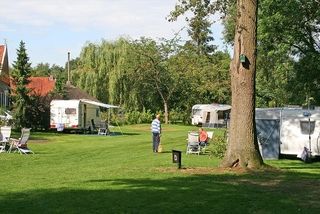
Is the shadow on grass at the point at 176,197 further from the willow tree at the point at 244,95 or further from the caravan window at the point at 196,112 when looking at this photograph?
the caravan window at the point at 196,112

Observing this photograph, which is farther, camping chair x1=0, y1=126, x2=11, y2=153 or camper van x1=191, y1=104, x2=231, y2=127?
camper van x1=191, y1=104, x2=231, y2=127

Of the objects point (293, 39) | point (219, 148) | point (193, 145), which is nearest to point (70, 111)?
point (293, 39)

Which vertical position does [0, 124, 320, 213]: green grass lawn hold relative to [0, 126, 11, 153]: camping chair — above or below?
below

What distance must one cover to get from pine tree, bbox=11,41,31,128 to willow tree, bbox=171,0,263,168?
28.7m

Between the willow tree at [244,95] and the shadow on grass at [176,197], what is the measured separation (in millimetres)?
2142

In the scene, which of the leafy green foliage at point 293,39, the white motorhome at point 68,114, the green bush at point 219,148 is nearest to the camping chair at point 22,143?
the green bush at point 219,148

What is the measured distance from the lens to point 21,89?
135ft

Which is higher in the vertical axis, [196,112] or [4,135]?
[196,112]

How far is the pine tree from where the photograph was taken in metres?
41.2

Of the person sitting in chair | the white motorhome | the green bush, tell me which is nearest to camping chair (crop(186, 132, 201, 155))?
the person sitting in chair

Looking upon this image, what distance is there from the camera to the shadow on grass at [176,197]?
862 centimetres

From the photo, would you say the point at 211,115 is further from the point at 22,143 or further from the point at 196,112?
the point at 22,143

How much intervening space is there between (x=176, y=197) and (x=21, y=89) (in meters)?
33.3

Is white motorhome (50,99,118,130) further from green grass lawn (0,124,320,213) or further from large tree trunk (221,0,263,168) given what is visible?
large tree trunk (221,0,263,168)
